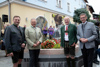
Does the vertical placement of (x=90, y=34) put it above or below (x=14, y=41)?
above

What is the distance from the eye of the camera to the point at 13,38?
119 inches

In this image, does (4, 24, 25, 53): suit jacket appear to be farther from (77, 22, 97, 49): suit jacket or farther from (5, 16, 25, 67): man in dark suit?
(77, 22, 97, 49): suit jacket

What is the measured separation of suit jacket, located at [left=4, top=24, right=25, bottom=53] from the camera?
2.87 m

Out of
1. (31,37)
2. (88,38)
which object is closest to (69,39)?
(88,38)

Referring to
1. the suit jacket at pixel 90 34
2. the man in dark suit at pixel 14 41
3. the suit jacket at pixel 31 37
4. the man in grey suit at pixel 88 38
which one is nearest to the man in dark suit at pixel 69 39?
the man in grey suit at pixel 88 38

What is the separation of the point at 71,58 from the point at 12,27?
2148mm

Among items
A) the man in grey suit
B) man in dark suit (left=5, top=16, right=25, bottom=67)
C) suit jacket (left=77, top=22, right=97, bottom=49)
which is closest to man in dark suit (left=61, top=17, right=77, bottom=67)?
the man in grey suit

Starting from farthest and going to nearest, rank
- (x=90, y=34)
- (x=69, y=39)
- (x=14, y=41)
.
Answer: (x=69, y=39) < (x=90, y=34) < (x=14, y=41)

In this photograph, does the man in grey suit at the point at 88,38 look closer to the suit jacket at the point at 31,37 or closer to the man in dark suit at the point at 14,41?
the suit jacket at the point at 31,37

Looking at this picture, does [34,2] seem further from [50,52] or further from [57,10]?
[50,52]

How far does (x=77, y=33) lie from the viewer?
3434 mm

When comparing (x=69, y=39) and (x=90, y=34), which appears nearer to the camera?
(x=90, y=34)

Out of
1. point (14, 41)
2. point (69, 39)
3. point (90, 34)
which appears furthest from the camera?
point (69, 39)

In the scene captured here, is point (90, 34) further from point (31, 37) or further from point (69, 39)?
point (31, 37)
